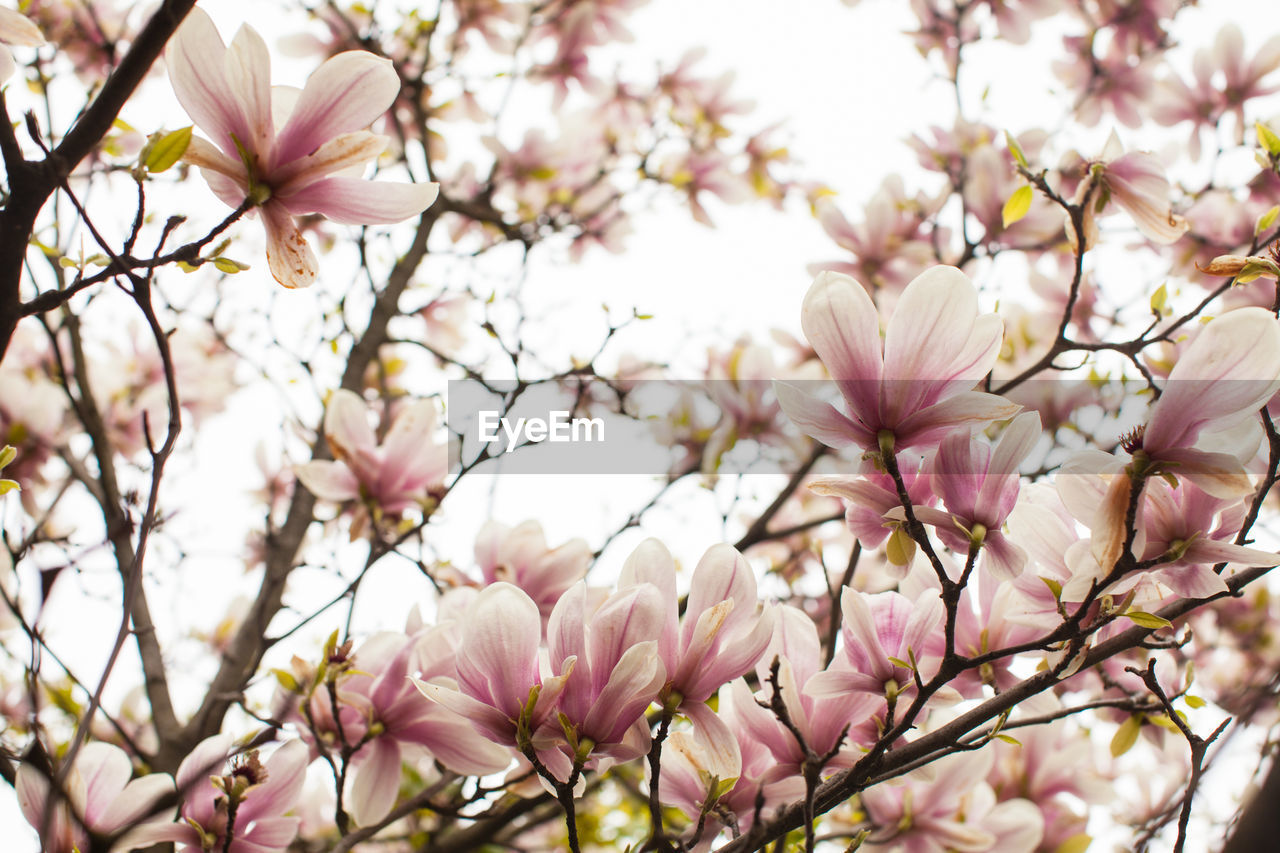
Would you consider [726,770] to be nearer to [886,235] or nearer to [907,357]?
[907,357]

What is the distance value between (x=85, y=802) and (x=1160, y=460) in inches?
49.7

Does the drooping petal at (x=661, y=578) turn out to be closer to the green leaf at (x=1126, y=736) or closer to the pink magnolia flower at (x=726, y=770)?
the pink magnolia flower at (x=726, y=770)

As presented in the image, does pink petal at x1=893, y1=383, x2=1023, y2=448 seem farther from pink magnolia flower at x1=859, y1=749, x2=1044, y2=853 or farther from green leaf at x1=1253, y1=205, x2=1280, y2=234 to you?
green leaf at x1=1253, y1=205, x2=1280, y2=234

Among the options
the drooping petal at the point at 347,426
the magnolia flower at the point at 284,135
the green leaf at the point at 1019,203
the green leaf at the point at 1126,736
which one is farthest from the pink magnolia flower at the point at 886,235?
the magnolia flower at the point at 284,135

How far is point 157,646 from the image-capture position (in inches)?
73.4

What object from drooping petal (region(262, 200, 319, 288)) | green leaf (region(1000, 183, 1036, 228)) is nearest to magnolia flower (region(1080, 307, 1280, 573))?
green leaf (region(1000, 183, 1036, 228))

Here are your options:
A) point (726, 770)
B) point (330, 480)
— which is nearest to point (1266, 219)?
point (726, 770)

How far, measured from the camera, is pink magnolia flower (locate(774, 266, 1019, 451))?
770 millimetres

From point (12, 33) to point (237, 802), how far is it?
2.97ft

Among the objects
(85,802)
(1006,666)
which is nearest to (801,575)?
(1006,666)

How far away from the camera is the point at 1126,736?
1160 mm

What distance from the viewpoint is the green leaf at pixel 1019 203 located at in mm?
1317

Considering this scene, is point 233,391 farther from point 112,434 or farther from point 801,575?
point 801,575

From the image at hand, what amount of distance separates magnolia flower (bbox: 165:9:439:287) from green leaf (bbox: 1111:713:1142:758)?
1152 mm
